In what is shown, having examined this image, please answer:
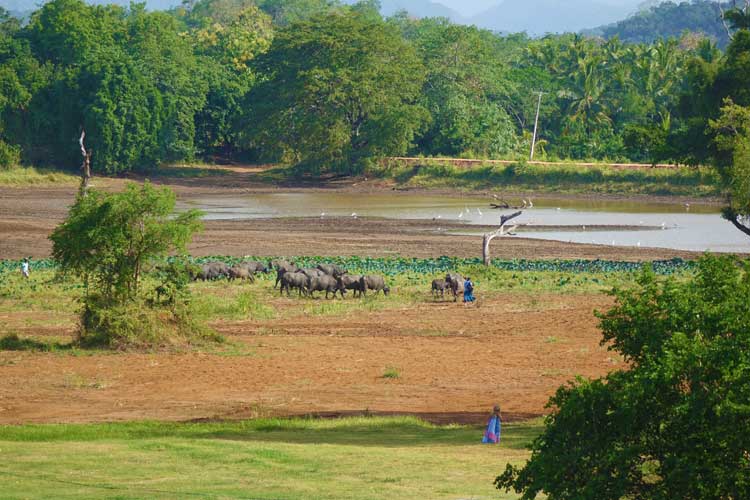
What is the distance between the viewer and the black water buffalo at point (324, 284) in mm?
40406

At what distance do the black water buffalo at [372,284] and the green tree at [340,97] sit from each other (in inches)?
2110

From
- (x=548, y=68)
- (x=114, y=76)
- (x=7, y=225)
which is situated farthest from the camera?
(x=548, y=68)

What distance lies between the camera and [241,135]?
3930 inches

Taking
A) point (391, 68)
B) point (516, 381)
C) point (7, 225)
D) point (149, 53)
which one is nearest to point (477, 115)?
point (391, 68)

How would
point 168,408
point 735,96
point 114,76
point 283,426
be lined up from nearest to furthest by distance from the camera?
point 283,426 < point 168,408 < point 735,96 < point 114,76

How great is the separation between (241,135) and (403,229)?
128ft

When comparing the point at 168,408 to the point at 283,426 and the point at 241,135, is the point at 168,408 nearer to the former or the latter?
the point at 283,426

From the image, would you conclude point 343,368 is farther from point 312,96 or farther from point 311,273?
point 312,96

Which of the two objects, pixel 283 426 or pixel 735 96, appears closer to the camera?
pixel 283 426

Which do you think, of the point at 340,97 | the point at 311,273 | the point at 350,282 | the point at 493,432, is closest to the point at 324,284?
the point at 311,273

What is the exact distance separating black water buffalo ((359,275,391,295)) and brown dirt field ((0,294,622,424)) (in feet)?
9.25

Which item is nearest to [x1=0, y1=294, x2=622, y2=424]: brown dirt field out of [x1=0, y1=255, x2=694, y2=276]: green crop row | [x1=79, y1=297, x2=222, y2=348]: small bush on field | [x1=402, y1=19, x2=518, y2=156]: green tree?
[x1=79, y1=297, x2=222, y2=348]: small bush on field

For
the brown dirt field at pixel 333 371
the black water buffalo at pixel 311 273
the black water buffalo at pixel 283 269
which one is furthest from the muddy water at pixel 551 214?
the brown dirt field at pixel 333 371

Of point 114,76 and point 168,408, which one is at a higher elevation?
point 114,76
